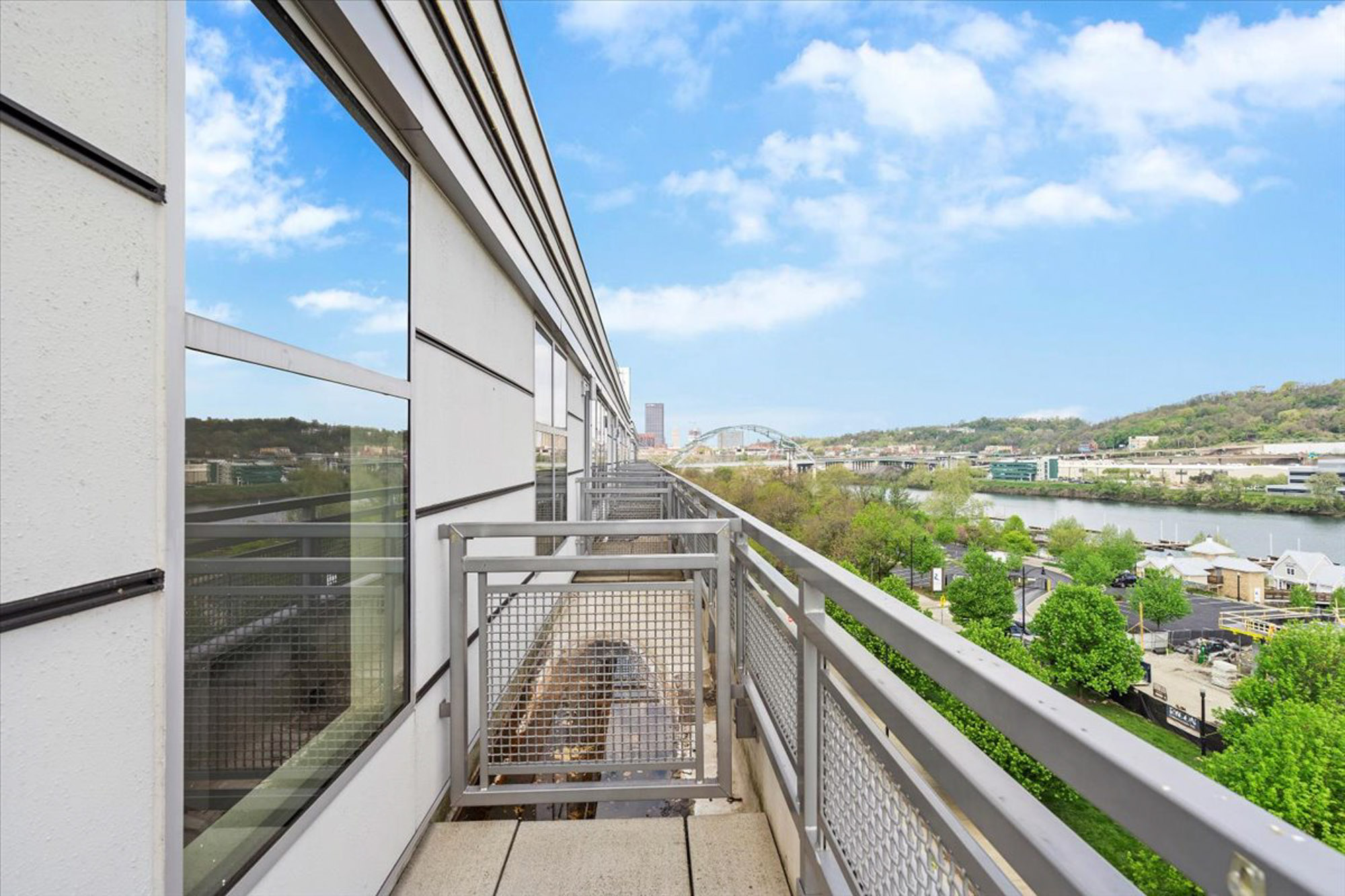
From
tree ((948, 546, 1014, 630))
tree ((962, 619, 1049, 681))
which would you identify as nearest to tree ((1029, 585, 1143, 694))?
tree ((948, 546, 1014, 630))

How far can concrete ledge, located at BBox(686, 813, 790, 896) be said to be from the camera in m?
1.75

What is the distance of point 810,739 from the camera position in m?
1.49

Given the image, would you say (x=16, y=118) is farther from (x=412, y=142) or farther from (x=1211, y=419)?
(x=1211, y=419)

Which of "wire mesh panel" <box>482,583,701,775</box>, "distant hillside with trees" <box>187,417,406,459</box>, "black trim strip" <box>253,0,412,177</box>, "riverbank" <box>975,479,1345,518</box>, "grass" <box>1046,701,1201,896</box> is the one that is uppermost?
"black trim strip" <box>253,0,412,177</box>

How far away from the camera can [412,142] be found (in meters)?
1.83

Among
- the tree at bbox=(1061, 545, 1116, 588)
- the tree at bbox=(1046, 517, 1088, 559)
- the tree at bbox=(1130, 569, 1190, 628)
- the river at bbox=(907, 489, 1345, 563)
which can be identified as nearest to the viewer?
the tree at bbox=(1061, 545, 1116, 588)

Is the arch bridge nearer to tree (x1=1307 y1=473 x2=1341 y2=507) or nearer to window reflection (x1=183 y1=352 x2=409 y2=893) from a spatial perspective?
tree (x1=1307 y1=473 x2=1341 y2=507)

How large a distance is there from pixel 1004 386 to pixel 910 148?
51431mm

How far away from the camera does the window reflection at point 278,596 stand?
1.04 m

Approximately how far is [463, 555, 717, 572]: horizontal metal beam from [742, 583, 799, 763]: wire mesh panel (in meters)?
0.25

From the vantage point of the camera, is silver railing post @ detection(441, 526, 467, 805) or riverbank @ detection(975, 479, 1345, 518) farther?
riverbank @ detection(975, 479, 1345, 518)

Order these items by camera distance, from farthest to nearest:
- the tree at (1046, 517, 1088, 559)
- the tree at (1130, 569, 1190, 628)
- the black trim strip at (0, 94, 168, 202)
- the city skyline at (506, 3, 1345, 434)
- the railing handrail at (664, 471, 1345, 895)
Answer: the city skyline at (506, 3, 1345, 434) < the tree at (1046, 517, 1088, 559) < the tree at (1130, 569, 1190, 628) < the black trim strip at (0, 94, 168, 202) < the railing handrail at (664, 471, 1345, 895)

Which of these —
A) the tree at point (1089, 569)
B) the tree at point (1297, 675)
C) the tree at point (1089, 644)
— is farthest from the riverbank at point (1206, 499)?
the tree at point (1297, 675)

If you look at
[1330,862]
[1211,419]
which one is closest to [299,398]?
[1330,862]
